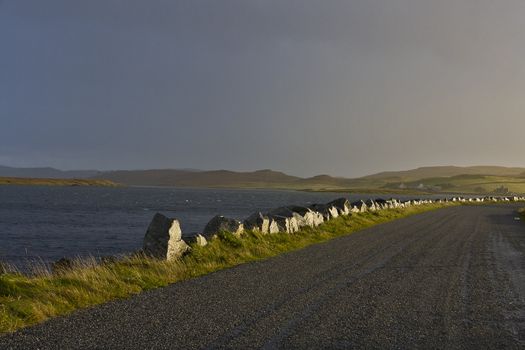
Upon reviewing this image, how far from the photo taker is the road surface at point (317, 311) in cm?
771

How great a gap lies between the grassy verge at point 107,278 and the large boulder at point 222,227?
0.39 meters

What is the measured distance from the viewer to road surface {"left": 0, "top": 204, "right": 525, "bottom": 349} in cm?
771

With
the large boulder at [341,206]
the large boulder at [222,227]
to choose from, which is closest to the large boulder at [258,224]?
the large boulder at [222,227]

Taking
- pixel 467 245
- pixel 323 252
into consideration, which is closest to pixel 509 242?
pixel 467 245

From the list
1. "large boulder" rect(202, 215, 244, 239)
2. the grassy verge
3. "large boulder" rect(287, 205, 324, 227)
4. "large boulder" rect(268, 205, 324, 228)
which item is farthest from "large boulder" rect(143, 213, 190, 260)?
"large boulder" rect(287, 205, 324, 227)

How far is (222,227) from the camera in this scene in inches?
763

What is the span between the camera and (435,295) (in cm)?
1120

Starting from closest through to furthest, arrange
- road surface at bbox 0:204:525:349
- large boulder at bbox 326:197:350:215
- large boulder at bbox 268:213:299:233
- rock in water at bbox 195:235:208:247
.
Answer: road surface at bbox 0:204:525:349, rock in water at bbox 195:235:208:247, large boulder at bbox 268:213:299:233, large boulder at bbox 326:197:350:215

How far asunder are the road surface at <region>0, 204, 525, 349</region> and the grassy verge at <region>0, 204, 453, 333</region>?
48 centimetres

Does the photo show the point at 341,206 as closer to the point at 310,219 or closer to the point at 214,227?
the point at 310,219

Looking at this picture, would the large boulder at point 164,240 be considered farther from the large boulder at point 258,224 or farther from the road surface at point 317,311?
the large boulder at point 258,224

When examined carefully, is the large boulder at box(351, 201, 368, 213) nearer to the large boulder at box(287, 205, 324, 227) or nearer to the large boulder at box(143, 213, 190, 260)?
the large boulder at box(287, 205, 324, 227)

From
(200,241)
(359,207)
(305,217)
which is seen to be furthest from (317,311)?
(359,207)

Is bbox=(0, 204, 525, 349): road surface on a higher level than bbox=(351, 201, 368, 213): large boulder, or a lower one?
lower
